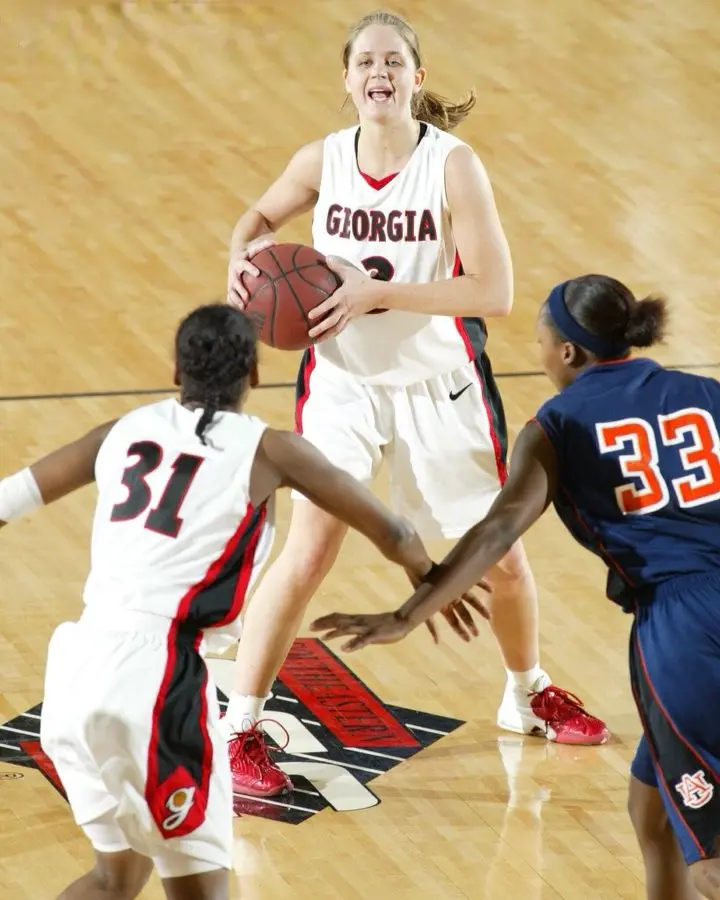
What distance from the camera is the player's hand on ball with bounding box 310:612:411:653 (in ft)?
13.1

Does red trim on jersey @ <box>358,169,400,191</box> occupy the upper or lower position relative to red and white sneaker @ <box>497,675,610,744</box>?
upper

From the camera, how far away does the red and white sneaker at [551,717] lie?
5.62 m

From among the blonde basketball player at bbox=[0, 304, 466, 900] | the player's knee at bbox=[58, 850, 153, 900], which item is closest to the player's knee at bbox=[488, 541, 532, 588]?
the blonde basketball player at bbox=[0, 304, 466, 900]

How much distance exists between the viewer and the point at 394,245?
5.43 m

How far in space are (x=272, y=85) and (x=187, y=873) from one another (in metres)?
8.03

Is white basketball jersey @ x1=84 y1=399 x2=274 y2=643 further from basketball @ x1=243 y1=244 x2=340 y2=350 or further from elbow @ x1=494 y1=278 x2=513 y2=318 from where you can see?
elbow @ x1=494 y1=278 x2=513 y2=318

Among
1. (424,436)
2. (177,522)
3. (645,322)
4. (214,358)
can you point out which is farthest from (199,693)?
(424,436)

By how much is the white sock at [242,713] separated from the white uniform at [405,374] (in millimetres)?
723

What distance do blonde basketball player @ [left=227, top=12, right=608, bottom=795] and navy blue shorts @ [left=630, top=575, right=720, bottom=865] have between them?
151 centimetres

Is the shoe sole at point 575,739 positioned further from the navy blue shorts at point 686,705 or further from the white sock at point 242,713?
the navy blue shorts at point 686,705

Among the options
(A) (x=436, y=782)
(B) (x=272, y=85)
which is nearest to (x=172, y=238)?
(B) (x=272, y=85)

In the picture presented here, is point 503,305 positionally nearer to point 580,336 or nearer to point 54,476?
point 580,336

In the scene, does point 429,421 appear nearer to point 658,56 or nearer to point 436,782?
point 436,782

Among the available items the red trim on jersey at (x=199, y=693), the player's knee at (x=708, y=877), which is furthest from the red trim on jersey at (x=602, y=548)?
the red trim on jersey at (x=199, y=693)
